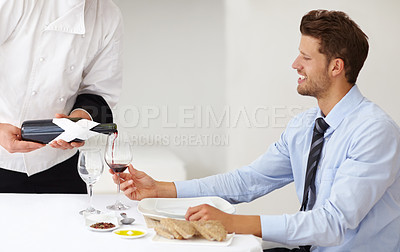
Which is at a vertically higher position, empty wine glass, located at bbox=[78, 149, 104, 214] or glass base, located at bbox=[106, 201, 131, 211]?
empty wine glass, located at bbox=[78, 149, 104, 214]

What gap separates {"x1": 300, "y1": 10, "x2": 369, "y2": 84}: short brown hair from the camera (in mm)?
1581

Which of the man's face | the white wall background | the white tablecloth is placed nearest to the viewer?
the white tablecloth

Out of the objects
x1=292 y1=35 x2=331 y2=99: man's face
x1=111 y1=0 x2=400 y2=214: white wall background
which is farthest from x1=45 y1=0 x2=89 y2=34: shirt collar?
x1=111 y1=0 x2=400 y2=214: white wall background

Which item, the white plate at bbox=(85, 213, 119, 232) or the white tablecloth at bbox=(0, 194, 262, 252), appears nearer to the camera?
the white tablecloth at bbox=(0, 194, 262, 252)

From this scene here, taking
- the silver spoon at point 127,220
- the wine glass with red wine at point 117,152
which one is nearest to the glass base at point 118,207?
the wine glass with red wine at point 117,152

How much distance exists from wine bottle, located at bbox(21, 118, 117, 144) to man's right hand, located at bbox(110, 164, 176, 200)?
0.14 metres

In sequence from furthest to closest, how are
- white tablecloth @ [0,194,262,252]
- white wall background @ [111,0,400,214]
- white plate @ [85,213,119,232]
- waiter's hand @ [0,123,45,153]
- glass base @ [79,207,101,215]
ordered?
white wall background @ [111,0,400,214]
waiter's hand @ [0,123,45,153]
glass base @ [79,207,101,215]
white plate @ [85,213,119,232]
white tablecloth @ [0,194,262,252]

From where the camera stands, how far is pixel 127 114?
3.37m

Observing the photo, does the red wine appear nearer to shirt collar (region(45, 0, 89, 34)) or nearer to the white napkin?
the white napkin

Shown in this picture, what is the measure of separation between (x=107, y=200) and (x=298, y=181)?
1.94 feet

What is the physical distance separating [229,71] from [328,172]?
74.4 inches

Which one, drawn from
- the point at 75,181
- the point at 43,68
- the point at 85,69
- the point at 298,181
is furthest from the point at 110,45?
the point at 298,181

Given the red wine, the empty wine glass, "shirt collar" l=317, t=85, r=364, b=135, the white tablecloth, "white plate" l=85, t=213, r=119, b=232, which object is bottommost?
the white tablecloth

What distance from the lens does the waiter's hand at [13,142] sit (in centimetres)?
149
